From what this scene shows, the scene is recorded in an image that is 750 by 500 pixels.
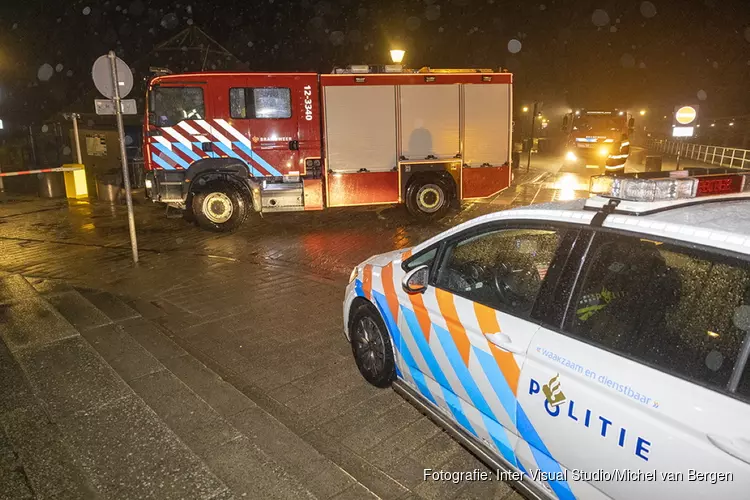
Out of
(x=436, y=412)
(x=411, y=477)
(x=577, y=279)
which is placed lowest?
(x=411, y=477)

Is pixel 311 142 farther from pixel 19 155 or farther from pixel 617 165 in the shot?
pixel 19 155

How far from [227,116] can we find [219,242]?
93.8 inches

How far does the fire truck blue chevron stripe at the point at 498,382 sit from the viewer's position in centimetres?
247

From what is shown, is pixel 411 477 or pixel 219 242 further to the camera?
pixel 219 242

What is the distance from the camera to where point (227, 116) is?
950cm

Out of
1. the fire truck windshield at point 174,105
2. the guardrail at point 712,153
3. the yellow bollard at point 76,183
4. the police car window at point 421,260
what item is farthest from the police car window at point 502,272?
the guardrail at point 712,153

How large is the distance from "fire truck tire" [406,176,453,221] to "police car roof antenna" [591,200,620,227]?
797 cm

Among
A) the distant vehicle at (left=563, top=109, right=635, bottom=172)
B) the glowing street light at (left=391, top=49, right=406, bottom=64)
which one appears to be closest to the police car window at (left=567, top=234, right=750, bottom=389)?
the glowing street light at (left=391, top=49, right=406, bottom=64)

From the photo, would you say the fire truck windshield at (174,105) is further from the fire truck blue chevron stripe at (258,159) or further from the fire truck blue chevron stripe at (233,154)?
the fire truck blue chevron stripe at (258,159)

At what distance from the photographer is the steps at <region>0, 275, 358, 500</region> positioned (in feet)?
9.33

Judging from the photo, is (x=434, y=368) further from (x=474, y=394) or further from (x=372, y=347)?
(x=372, y=347)

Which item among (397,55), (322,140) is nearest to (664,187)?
(322,140)

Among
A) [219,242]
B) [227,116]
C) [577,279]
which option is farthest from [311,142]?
[577,279]

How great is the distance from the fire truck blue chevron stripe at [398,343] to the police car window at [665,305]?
4.20 feet
